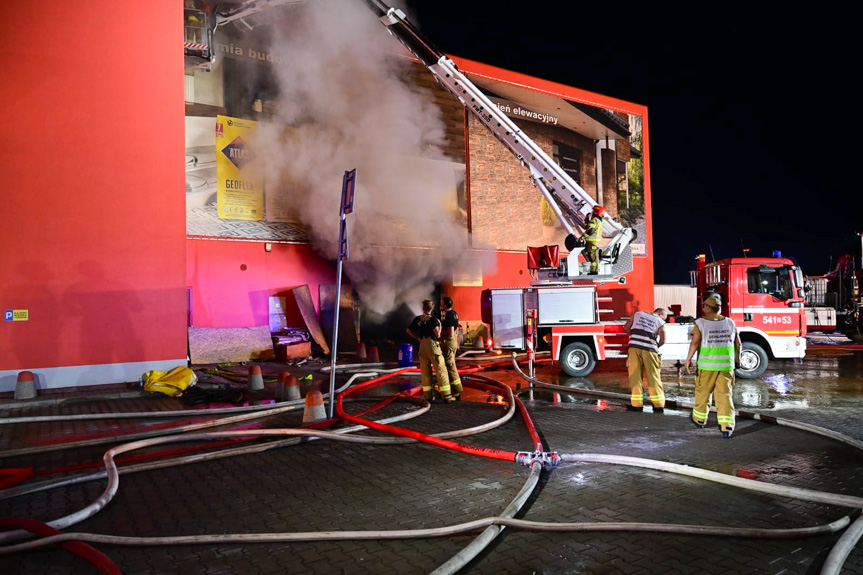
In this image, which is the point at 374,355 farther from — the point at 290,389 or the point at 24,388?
the point at 24,388

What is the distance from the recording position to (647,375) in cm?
711

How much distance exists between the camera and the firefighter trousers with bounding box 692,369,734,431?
5734mm

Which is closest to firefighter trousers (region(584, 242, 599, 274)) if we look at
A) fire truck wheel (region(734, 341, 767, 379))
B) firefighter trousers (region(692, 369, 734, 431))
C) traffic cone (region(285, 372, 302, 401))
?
fire truck wheel (region(734, 341, 767, 379))

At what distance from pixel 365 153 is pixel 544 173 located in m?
5.27

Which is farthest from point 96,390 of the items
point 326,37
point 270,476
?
point 326,37

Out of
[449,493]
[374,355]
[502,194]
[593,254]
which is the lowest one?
[449,493]

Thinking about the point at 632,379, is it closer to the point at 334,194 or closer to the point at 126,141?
the point at 126,141

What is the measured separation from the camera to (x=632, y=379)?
7199 mm

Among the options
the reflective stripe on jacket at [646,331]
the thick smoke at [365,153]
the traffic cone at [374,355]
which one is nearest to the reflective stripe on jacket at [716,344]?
the reflective stripe on jacket at [646,331]

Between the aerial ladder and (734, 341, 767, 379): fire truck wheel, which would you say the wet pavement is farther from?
the aerial ladder

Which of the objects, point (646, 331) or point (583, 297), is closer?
point (646, 331)

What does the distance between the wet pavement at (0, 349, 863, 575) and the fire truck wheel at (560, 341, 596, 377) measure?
10.6 feet

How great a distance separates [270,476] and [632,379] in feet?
15.7

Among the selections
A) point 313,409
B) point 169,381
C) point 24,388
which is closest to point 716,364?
point 313,409
